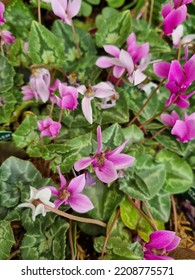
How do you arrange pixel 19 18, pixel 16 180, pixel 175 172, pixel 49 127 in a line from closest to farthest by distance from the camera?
pixel 49 127, pixel 16 180, pixel 175 172, pixel 19 18

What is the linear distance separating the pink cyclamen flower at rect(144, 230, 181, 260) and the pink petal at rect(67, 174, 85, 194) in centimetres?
18

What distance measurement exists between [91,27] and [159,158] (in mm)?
491

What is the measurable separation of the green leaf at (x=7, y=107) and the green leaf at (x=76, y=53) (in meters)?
0.18

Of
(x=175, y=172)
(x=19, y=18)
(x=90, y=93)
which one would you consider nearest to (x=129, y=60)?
(x=90, y=93)

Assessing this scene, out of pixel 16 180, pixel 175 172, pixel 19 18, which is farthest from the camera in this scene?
pixel 19 18

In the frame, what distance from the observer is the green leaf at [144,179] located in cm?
119

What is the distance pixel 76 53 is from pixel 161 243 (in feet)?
2.04

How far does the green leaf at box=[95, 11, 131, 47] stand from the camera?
1.35m

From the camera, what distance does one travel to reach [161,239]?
1.03m

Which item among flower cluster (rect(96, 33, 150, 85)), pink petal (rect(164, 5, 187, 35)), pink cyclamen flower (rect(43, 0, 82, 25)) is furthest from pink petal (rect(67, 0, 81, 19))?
pink petal (rect(164, 5, 187, 35))

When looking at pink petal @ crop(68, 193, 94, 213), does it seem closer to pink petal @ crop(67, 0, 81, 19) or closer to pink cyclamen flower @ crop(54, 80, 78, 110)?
pink cyclamen flower @ crop(54, 80, 78, 110)

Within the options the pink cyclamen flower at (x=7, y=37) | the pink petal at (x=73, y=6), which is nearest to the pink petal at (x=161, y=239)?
the pink petal at (x=73, y=6)

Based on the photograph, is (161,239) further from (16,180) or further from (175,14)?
(175,14)
